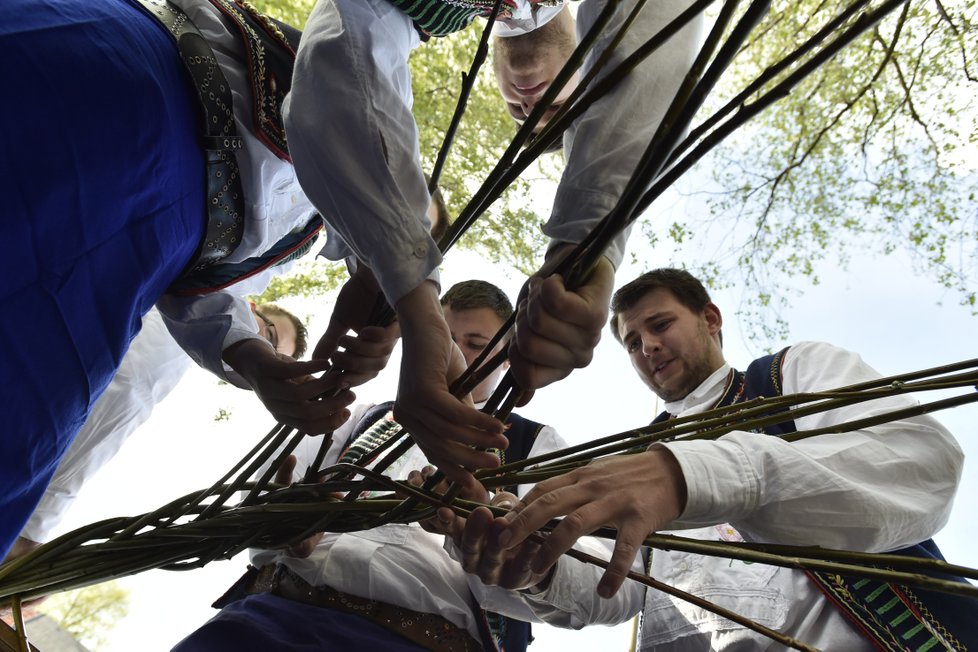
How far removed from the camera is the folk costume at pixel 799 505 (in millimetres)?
504

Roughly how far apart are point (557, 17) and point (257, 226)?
0.42 meters

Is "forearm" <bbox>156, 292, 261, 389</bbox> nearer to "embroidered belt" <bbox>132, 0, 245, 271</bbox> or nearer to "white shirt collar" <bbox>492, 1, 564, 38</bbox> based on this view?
"embroidered belt" <bbox>132, 0, 245, 271</bbox>

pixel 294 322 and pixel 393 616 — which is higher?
pixel 294 322

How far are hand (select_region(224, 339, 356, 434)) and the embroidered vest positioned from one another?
505 mm

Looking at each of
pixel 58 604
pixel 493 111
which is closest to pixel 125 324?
pixel 58 604

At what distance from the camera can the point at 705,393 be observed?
3.91 feet

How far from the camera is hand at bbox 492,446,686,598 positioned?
1.18ft

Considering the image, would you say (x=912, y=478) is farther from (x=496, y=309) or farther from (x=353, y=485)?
(x=496, y=309)

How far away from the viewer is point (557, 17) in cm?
77

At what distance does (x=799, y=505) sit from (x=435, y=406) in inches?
12.8

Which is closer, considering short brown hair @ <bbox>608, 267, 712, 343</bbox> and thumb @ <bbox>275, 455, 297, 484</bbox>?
thumb @ <bbox>275, 455, 297, 484</bbox>

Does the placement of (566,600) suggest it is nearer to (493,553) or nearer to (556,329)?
(493,553)

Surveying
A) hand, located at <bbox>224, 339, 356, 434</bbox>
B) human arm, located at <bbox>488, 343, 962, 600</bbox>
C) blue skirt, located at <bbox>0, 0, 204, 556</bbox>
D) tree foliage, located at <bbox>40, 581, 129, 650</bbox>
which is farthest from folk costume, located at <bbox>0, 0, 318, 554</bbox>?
tree foliage, located at <bbox>40, 581, 129, 650</bbox>

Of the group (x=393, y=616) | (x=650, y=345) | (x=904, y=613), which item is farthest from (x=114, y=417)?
(x=904, y=613)
